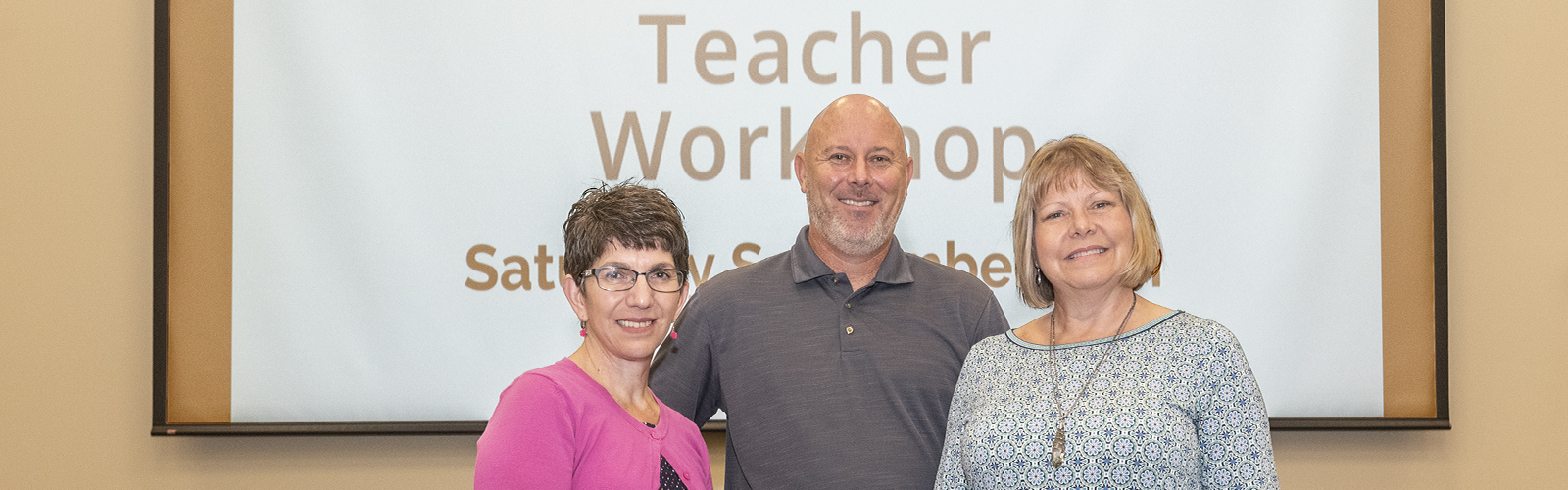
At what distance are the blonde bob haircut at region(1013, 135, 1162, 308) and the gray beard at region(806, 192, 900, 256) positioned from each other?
1.43ft

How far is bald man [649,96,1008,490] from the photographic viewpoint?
1.86m

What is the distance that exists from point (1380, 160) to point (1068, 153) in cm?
169

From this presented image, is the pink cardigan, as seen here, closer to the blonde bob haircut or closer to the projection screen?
the blonde bob haircut

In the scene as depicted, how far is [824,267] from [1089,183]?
2.13 feet

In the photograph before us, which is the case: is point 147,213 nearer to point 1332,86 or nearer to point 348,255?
point 348,255

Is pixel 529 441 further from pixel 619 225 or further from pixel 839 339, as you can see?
pixel 839 339

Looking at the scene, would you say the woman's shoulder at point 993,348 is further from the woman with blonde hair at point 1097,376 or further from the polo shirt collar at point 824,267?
the polo shirt collar at point 824,267

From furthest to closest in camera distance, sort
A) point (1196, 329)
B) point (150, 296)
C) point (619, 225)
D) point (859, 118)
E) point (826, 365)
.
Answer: point (150, 296), point (859, 118), point (826, 365), point (1196, 329), point (619, 225)

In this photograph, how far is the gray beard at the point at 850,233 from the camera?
1969mm

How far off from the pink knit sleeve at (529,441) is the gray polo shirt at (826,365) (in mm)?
707

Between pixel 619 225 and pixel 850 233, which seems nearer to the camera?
pixel 619 225

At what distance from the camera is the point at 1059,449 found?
54.8 inches

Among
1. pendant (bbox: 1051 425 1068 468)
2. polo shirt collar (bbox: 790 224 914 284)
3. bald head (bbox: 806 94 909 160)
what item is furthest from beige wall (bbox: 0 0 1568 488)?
pendant (bbox: 1051 425 1068 468)

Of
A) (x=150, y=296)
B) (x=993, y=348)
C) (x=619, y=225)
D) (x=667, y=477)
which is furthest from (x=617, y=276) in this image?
(x=150, y=296)
